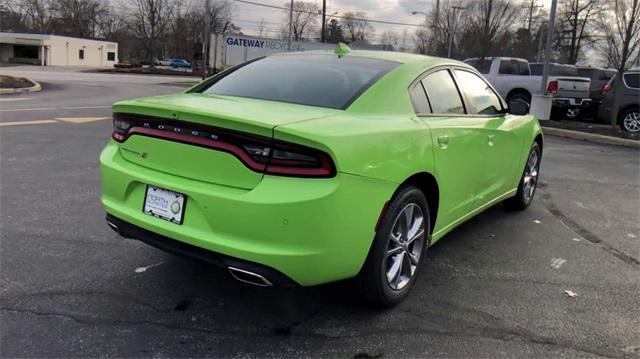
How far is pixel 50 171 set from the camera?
21.3 ft

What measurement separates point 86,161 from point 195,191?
510cm

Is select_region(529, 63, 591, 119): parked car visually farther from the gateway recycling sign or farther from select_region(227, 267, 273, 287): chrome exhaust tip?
the gateway recycling sign

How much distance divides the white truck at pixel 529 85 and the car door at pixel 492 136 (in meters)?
11.5

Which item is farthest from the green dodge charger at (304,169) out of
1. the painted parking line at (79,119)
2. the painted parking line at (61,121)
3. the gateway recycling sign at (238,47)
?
the gateway recycling sign at (238,47)

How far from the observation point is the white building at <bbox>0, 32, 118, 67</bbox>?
70125 mm

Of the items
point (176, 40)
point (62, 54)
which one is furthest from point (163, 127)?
point (176, 40)

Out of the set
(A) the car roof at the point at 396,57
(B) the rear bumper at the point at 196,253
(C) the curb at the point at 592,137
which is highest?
(A) the car roof at the point at 396,57

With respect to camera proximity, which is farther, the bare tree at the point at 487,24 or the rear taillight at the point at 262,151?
the bare tree at the point at 487,24

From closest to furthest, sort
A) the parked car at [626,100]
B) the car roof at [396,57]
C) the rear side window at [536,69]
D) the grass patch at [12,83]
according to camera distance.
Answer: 1. the car roof at [396,57]
2. the parked car at [626,100]
3. the rear side window at [536,69]
4. the grass patch at [12,83]

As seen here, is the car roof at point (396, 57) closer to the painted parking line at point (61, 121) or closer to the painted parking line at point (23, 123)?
the painted parking line at point (23, 123)

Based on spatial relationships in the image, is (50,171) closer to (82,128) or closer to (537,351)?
(82,128)

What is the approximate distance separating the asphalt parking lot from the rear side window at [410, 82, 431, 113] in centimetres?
117

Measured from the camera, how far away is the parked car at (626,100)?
1316 centimetres

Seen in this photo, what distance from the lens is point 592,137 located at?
12.3 m
